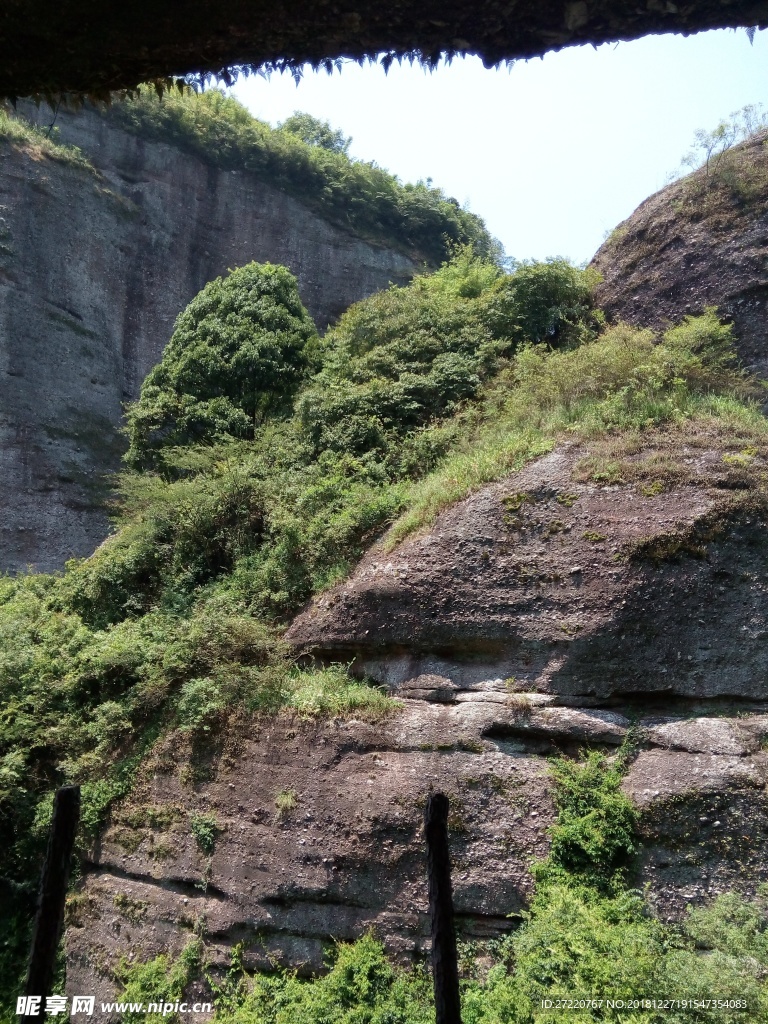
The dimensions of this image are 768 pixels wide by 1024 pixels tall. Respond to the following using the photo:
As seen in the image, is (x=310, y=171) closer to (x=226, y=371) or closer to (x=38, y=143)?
(x=38, y=143)

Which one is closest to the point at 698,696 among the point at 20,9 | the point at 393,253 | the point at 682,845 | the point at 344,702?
the point at 682,845

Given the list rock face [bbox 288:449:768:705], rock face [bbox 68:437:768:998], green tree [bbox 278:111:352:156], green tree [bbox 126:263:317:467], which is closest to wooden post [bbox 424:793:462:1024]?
rock face [bbox 68:437:768:998]

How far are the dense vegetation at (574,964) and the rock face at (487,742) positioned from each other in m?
0.23

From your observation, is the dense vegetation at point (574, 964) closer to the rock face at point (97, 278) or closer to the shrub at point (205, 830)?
the shrub at point (205, 830)

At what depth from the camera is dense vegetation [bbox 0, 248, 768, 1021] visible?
38.3 ft

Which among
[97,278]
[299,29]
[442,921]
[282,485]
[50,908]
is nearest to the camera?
[299,29]

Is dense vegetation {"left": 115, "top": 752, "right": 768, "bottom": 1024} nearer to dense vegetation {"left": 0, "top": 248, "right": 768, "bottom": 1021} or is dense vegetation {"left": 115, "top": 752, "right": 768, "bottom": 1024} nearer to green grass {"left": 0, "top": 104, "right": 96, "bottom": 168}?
dense vegetation {"left": 0, "top": 248, "right": 768, "bottom": 1021}

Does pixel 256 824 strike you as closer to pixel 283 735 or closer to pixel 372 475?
pixel 283 735

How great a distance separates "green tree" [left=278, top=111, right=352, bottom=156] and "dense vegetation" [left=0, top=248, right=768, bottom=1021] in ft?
86.9

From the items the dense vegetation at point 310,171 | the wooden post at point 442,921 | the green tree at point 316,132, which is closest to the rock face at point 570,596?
the wooden post at point 442,921

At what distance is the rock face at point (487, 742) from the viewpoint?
9.19 m

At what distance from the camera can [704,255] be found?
16.2 meters

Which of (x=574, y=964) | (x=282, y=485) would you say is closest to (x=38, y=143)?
(x=282, y=485)

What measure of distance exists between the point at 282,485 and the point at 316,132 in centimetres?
3357
